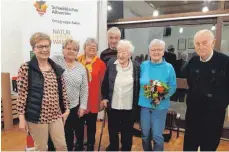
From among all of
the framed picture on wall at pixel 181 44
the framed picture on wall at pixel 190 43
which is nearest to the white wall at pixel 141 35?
the framed picture on wall at pixel 181 44

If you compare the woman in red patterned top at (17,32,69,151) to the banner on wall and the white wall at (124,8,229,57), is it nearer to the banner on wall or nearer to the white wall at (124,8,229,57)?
the banner on wall

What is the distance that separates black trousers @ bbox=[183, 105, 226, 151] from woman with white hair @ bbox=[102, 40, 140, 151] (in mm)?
565

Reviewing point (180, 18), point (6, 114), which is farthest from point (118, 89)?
point (6, 114)

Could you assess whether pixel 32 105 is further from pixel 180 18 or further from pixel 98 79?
pixel 180 18

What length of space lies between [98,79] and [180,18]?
1.88 metres

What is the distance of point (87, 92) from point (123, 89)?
14.9 inches

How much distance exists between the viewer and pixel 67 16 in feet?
10.3

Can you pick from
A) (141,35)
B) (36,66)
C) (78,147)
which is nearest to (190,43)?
(141,35)

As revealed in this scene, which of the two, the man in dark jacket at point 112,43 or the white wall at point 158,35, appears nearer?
the man in dark jacket at point 112,43

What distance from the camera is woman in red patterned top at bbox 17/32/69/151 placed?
1734 millimetres

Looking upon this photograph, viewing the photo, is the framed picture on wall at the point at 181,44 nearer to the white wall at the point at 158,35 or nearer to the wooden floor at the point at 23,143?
the white wall at the point at 158,35

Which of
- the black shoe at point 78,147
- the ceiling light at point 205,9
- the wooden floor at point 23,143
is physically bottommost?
the wooden floor at point 23,143

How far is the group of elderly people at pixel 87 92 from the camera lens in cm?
177

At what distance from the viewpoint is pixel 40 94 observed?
1747 millimetres
